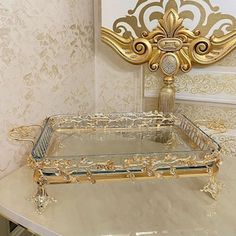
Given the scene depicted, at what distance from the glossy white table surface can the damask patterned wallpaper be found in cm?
18

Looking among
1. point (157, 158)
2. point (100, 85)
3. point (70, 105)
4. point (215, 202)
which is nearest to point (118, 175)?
point (157, 158)

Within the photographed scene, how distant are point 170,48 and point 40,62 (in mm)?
401

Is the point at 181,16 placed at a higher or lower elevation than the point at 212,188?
higher

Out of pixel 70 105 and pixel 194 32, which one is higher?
pixel 194 32

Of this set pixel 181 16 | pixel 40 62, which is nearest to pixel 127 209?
pixel 40 62

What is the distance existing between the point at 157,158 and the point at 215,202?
0.17 m

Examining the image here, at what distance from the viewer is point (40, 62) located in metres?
0.84

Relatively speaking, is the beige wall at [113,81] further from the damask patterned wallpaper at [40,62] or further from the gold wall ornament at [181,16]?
the gold wall ornament at [181,16]

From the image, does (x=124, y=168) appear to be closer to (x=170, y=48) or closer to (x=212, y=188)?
(x=212, y=188)

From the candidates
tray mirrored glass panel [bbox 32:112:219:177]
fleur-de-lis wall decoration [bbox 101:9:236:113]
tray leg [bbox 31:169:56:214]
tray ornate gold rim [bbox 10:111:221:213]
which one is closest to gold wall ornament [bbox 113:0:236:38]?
fleur-de-lis wall decoration [bbox 101:9:236:113]

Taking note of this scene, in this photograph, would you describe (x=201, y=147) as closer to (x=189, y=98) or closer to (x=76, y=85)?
(x=189, y=98)

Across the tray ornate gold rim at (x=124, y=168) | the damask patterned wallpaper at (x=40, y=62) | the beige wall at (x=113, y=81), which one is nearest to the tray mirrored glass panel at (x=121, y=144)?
the tray ornate gold rim at (x=124, y=168)

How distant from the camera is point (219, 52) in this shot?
860 millimetres

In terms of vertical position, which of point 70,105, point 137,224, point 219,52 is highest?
point 219,52
